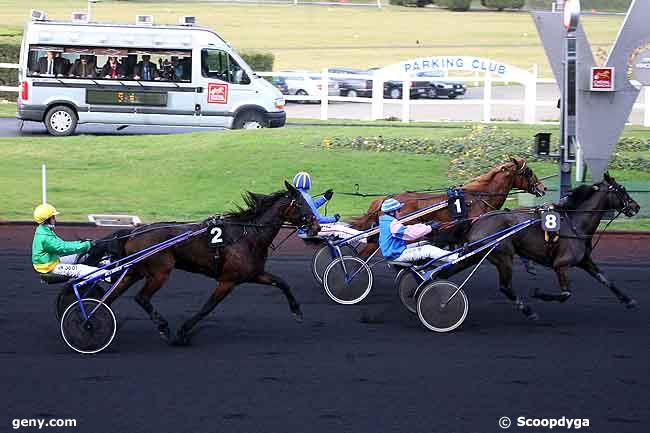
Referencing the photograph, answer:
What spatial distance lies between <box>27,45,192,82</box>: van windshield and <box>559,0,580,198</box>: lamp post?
11278 mm

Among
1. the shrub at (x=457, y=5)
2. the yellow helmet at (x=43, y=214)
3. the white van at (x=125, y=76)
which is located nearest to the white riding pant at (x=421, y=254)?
the yellow helmet at (x=43, y=214)

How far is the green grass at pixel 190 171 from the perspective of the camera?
54.4 feet

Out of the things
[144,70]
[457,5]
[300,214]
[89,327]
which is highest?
[457,5]

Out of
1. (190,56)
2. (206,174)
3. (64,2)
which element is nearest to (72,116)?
(190,56)

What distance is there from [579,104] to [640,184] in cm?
158

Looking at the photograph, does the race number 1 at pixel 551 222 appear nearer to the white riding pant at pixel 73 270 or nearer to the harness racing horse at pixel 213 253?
the harness racing horse at pixel 213 253

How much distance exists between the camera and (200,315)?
9.17 metres

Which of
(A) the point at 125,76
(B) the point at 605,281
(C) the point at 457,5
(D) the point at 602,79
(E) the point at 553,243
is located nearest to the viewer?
(E) the point at 553,243

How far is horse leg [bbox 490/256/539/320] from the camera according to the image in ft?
32.9

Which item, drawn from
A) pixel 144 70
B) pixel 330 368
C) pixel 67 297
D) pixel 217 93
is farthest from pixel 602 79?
pixel 144 70

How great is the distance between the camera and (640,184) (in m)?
15.9

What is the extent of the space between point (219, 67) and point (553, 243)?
1422 centimetres

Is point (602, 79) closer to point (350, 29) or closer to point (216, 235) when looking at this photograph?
point (216, 235)

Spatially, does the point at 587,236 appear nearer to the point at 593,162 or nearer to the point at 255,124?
the point at 593,162
